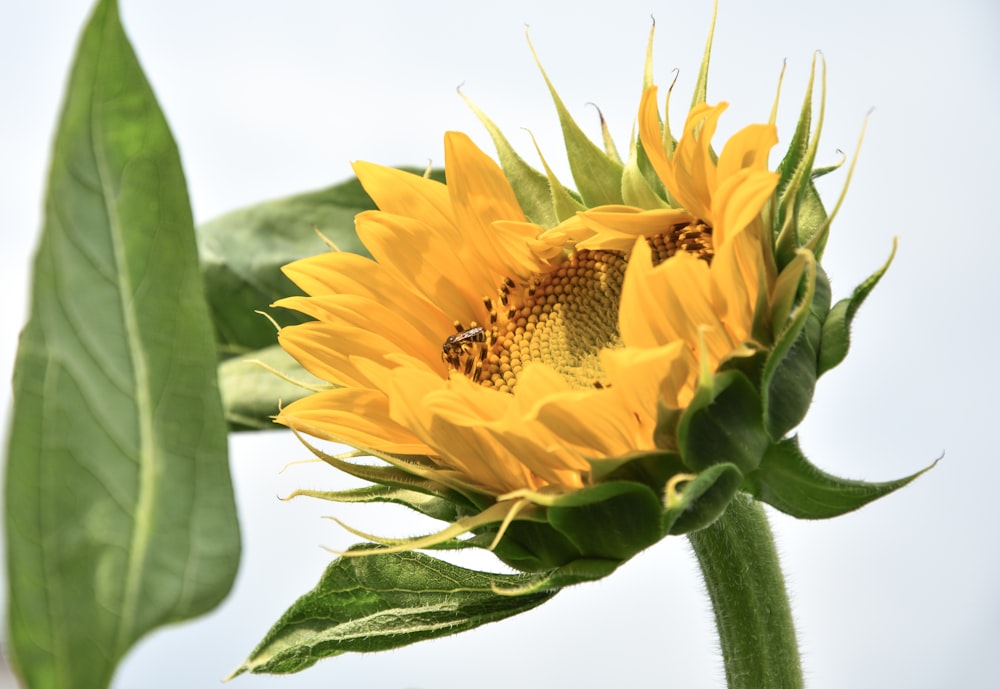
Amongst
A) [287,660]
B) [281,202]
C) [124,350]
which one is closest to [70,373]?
[124,350]

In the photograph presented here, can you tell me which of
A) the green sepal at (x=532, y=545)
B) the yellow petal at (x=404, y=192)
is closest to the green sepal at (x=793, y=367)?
the green sepal at (x=532, y=545)

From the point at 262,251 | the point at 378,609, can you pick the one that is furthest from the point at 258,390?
the point at 378,609

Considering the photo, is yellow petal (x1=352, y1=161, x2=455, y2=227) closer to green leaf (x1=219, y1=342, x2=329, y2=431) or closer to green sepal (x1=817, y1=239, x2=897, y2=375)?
green sepal (x1=817, y1=239, x2=897, y2=375)

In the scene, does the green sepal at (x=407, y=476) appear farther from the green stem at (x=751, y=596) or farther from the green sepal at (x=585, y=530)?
the green stem at (x=751, y=596)

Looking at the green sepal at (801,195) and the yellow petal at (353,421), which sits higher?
the green sepal at (801,195)

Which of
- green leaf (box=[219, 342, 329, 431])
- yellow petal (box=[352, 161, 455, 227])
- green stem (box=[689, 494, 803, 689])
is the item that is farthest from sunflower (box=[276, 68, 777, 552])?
green leaf (box=[219, 342, 329, 431])

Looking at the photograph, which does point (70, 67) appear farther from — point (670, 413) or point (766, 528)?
point (766, 528)
